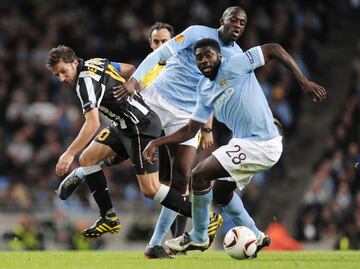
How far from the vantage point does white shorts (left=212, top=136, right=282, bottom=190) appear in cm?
1013

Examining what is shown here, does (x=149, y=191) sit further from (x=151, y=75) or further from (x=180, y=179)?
(x=151, y=75)

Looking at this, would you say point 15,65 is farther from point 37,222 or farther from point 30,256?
point 30,256

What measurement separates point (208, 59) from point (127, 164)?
966cm

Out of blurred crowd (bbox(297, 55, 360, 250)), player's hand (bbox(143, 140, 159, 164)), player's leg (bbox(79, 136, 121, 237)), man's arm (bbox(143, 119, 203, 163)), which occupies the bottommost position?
blurred crowd (bbox(297, 55, 360, 250))

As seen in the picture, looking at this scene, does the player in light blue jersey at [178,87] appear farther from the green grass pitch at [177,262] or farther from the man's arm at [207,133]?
the green grass pitch at [177,262]

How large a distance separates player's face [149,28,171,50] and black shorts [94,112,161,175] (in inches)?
41.3

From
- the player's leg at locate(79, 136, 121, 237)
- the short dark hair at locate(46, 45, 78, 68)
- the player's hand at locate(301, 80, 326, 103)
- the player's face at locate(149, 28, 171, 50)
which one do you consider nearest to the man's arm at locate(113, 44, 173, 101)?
the short dark hair at locate(46, 45, 78, 68)

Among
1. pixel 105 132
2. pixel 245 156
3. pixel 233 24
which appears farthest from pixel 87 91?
pixel 245 156

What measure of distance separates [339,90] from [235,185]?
12.4 meters

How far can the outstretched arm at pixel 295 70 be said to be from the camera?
9602mm

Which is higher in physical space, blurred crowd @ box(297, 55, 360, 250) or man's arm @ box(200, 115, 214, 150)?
man's arm @ box(200, 115, 214, 150)

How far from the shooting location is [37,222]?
17594 mm

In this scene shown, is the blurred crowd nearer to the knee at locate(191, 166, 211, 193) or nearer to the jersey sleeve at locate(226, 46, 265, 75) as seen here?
the knee at locate(191, 166, 211, 193)

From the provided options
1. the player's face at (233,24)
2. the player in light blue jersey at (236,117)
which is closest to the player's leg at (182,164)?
the player in light blue jersey at (236,117)
